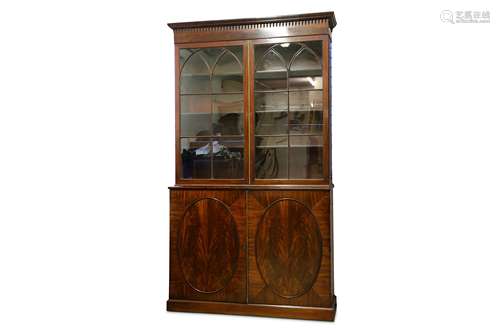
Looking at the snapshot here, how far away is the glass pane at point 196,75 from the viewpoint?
4406 millimetres

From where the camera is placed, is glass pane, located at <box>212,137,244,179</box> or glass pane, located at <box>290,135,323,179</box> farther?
glass pane, located at <box>212,137,244,179</box>

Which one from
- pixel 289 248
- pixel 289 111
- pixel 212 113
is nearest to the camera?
pixel 289 248

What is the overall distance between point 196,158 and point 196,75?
0.71 meters

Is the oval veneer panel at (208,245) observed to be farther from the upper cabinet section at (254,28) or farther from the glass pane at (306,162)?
the upper cabinet section at (254,28)

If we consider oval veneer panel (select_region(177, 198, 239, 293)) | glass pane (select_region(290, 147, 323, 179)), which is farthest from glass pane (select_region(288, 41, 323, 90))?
oval veneer panel (select_region(177, 198, 239, 293))

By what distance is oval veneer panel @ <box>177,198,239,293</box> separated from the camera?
4277mm

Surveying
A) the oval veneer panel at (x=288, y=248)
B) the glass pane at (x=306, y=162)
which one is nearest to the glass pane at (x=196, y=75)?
the glass pane at (x=306, y=162)

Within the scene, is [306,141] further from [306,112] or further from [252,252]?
[252,252]

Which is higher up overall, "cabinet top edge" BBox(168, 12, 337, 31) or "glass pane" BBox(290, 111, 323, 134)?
"cabinet top edge" BBox(168, 12, 337, 31)

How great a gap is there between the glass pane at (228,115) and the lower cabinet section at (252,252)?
1.72 feet

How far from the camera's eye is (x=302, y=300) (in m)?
4.14

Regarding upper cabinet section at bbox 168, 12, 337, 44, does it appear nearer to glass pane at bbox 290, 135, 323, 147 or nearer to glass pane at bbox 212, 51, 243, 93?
glass pane at bbox 212, 51, 243, 93

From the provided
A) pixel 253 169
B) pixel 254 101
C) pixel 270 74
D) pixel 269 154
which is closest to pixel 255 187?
pixel 253 169

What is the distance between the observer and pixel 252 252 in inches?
167
